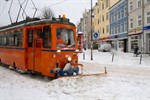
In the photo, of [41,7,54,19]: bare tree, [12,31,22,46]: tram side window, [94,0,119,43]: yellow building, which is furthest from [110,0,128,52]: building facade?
[12,31,22,46]: tram side window

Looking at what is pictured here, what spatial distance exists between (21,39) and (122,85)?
6.94 metres

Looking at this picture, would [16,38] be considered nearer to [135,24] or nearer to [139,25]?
[139,25]

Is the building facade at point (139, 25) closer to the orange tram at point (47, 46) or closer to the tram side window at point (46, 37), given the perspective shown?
the orange tram at point (47, 46)

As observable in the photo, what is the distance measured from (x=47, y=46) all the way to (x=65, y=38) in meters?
0.98

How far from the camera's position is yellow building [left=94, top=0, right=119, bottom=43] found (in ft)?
196

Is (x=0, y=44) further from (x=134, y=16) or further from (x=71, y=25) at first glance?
(x=134, y=16)

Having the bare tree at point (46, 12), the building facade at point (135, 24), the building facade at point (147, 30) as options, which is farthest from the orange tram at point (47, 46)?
the bare tree at point (46, 12)

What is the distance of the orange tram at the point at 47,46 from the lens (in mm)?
→ 12398

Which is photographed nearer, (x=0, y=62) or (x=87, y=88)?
(x=87, y=88)

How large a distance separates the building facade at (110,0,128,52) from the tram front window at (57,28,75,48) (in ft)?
107

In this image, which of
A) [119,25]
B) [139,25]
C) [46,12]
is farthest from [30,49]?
[46,12]

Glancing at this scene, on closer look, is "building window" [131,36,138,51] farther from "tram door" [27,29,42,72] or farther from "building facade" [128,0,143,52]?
"tram door" [27,29,42,72]

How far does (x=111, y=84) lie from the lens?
10945 mm

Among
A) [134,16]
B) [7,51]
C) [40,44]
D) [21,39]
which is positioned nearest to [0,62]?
[7,51]
